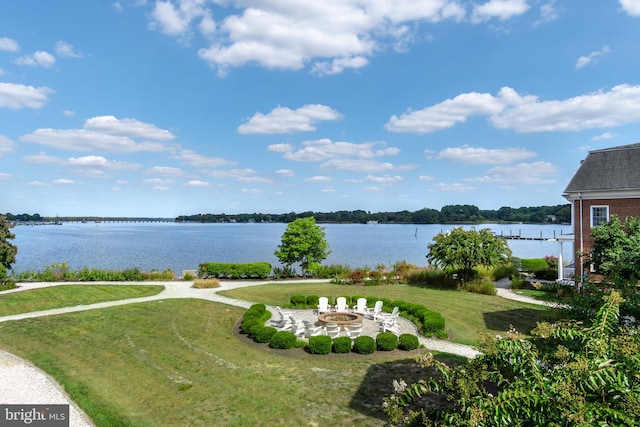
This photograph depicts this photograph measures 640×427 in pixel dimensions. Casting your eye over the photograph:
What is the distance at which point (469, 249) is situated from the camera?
25281 mm

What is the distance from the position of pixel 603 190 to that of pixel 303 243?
20.2 metres

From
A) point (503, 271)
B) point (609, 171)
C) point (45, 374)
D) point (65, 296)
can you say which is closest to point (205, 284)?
point (65, 296)

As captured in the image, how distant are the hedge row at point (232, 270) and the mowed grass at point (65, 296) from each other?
5.12m

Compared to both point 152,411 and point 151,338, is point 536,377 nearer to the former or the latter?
point 152,411

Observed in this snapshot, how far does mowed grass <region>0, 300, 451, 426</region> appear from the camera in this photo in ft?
29.5

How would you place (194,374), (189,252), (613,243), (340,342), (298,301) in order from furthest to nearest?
(189,252)
(298,301)
(613,243)
(340,342)
(194,374)


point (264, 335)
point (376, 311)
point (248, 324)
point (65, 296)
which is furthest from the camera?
point (65, 296)

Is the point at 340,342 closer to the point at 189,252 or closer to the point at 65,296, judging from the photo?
the point at 65,296

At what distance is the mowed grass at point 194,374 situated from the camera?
9.00 m

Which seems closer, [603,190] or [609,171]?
[603,190]

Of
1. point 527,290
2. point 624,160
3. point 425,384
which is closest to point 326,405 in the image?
point 425,384

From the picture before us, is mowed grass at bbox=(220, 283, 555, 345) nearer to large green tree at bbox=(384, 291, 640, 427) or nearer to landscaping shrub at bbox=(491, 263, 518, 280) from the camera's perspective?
landscaping shrub at bbox=(491, 263, 518, 280)

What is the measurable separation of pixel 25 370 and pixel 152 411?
534cm

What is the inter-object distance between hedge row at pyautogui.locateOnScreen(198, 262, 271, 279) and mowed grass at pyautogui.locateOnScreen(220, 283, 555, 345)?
3.42 metres
